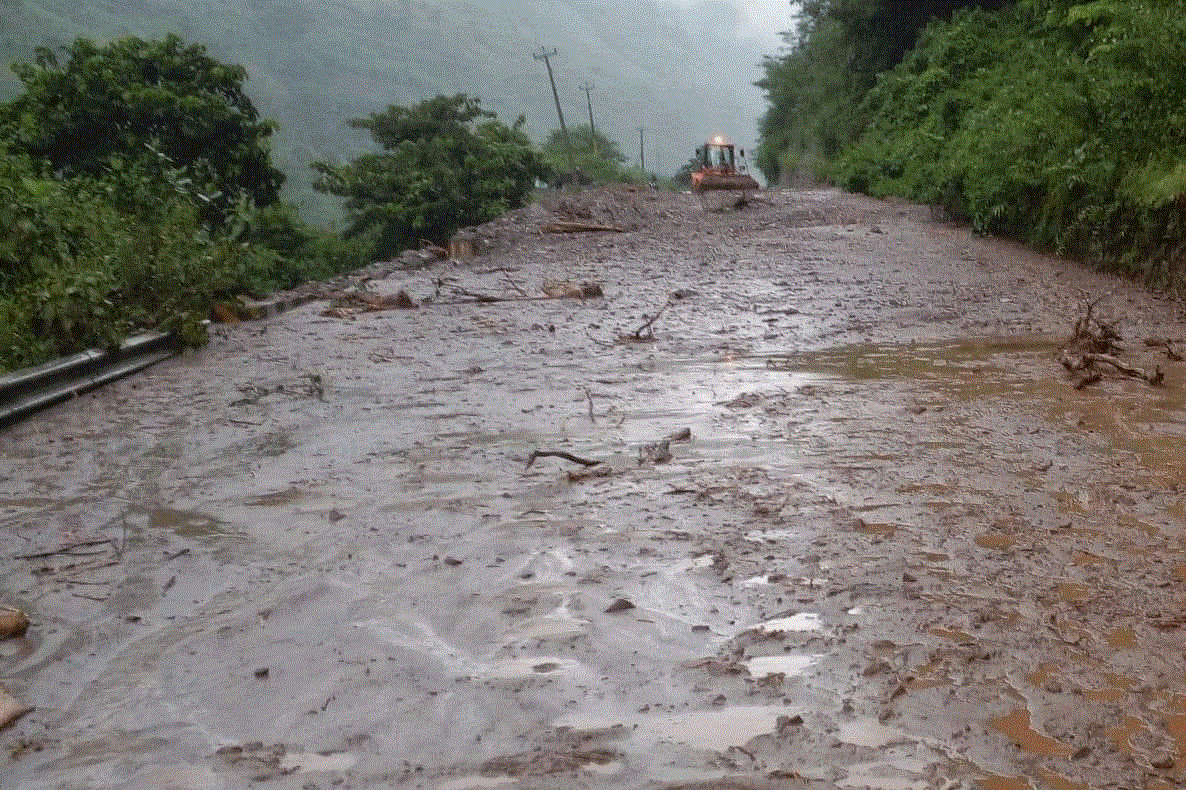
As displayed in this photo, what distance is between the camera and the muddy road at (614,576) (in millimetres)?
2715

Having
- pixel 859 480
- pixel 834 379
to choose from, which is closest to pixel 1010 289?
pixel 834 379

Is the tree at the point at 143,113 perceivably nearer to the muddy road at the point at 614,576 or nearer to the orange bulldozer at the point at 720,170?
the orange bulldozer at the point at 720,170

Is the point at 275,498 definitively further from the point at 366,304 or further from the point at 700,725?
the point at 366,304

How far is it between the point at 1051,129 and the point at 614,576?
12.9 meters

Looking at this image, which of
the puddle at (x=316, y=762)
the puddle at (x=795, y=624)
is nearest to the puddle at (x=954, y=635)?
the puddle at (x=795, y=624)

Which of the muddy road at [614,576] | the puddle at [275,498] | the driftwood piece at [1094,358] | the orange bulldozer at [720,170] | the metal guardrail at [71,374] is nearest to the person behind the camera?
the muddy road at [614,576]

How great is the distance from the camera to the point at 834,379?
281 inches

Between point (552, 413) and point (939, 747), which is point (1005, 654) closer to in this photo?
point (939, 747)

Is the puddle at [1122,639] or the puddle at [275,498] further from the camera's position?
the puddle at [275,498]

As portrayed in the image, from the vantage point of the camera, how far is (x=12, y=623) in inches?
141

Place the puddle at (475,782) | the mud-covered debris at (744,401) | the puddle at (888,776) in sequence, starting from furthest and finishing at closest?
the mud-covered debris at (744,401), the puddle at (475,782), the puddle at (888,776)

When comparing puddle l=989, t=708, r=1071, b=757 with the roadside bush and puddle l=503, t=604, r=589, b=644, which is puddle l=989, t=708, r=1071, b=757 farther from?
the roadside bush

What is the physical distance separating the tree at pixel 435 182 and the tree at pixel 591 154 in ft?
81.5

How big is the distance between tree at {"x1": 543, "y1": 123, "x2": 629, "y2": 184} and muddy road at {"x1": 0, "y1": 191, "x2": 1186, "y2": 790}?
2098 inches
